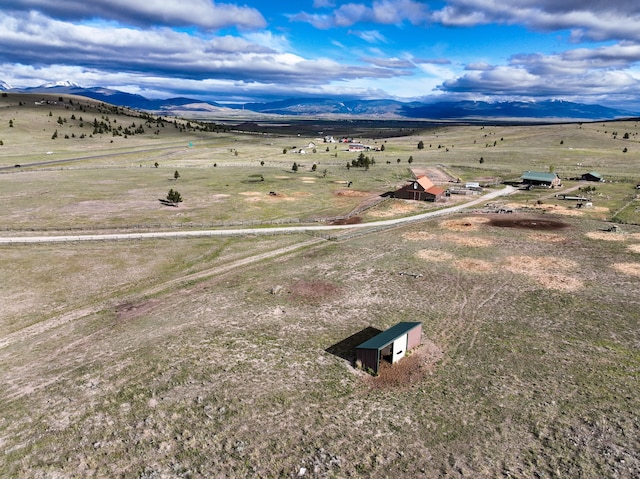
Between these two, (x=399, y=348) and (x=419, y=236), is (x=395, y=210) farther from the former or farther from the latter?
(x=399, y=348)

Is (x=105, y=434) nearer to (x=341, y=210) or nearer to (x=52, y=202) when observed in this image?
(x=341, y=210)

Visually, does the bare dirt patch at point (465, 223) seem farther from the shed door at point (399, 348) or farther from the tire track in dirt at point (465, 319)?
the shed door at point (399, 348)

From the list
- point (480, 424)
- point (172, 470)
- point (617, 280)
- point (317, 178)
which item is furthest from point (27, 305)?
point (317, 178)

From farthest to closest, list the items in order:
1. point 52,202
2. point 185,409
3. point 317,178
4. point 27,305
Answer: point 317,178, point 52,202, point 27,305, point 185,409

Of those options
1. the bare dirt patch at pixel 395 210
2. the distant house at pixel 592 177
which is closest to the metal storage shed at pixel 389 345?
the bare dirt patch at pixel 395 210

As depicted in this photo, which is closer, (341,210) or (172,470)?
(172,470)

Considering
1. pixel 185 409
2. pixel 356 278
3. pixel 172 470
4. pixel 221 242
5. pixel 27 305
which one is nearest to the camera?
pixel 172 470

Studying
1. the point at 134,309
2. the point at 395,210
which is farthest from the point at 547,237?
the point at 134,309
